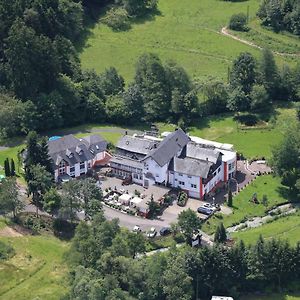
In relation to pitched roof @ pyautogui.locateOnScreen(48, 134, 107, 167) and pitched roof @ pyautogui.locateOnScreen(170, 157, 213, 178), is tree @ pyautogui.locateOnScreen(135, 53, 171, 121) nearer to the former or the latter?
pitched roof @ pyautogui.locateOnScreen(48, 134, 107, 167)

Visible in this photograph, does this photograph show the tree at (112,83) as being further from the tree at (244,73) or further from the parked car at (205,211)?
the parked car at (205,211)

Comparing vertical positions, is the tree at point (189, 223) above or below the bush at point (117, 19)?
below

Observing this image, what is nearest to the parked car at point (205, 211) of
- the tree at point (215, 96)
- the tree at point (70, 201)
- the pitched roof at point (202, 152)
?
the pitched roof at point (202, 152)

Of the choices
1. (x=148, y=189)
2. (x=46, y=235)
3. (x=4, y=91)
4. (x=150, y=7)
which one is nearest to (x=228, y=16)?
(x=150, y=7)

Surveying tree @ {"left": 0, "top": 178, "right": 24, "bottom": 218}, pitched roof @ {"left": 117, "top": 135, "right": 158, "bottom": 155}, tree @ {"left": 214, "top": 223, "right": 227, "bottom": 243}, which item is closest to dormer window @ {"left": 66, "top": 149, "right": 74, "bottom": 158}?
pitched roof @ {"left": 117, "top": 135, "right": 158, "bottom": 155}

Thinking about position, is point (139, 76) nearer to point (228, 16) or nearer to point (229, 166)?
point (229, 166)

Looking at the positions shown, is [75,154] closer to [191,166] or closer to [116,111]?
[191,166]
